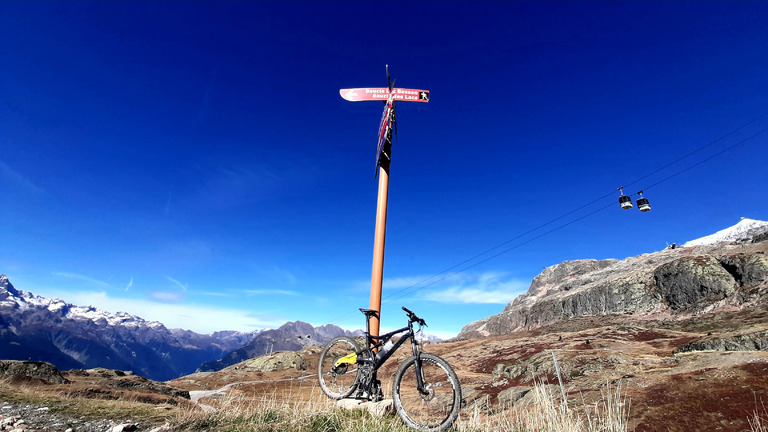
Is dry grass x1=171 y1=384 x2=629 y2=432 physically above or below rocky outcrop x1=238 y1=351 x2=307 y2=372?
above

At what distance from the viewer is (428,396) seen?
5.84 metres

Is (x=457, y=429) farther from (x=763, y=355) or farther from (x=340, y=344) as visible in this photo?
(x=763, y=355)

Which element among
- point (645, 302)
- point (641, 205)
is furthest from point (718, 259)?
point (641, 205)

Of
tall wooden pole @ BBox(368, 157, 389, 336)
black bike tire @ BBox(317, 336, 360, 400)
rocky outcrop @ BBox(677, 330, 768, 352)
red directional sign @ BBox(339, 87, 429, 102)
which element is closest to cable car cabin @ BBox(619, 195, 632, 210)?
rocky outcrop @ BBox(677, 330, 768, 352)

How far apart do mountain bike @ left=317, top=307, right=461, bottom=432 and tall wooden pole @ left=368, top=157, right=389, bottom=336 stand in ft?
1.14

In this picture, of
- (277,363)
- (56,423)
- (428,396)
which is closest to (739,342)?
(428,396)

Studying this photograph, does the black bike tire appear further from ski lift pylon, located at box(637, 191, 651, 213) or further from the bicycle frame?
ski lift pylon, located at box(637, 191, 651, 213)

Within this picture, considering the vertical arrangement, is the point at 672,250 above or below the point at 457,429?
above

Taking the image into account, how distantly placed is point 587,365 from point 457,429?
28.9 m

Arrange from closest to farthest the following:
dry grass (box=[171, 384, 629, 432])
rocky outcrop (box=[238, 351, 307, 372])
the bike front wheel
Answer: dry grass (box=[171, 384, 629, 432]), the bike front wheel, rocky outcrop (box=[238, 351, 307, 372])

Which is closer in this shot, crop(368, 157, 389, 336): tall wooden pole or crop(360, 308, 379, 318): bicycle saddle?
crop(360, 308, 379, 318): bicycle saddle

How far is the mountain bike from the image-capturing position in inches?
207

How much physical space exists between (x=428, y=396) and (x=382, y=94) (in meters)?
8.48

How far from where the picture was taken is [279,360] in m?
71.6
